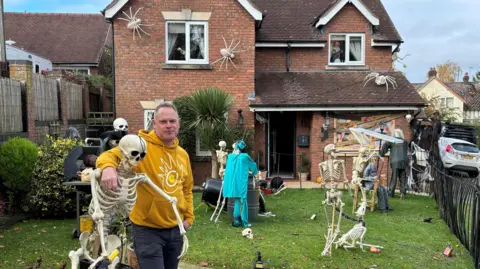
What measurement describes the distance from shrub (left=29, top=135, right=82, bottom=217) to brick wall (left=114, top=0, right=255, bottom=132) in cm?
525

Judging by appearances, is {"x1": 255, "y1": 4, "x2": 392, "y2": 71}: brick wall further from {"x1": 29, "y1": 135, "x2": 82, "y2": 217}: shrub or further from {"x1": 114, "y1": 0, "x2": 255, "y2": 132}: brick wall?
{"x1": 29, "y1": 135, "x2": 82, "y2": 217}: shrub

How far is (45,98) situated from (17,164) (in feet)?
11.8

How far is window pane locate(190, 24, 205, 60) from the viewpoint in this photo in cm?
1377

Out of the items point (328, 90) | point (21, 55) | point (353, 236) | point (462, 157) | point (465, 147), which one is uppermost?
point (21, 55)

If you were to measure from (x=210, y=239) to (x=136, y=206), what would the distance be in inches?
166

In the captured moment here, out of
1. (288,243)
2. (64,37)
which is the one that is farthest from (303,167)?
(64,37)

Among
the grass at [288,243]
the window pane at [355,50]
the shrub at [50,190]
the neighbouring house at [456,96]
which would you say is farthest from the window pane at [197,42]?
the neighbouring house at [456,96]

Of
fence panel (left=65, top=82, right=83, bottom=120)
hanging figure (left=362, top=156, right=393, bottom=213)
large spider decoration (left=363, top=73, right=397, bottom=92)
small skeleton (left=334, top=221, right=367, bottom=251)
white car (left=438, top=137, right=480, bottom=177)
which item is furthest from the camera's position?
white car (left=438, top=137, right=480, bottom=177)

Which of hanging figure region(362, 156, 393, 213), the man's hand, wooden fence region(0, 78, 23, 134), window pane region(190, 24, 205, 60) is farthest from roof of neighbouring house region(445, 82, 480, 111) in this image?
the man's hand

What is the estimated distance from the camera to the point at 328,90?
1435cm

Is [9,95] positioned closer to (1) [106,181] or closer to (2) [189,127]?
(2) [189,127]

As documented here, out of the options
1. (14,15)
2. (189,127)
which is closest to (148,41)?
(189,127)

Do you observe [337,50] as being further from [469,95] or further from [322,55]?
[469,95]

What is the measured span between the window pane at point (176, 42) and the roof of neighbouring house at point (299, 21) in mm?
3101
